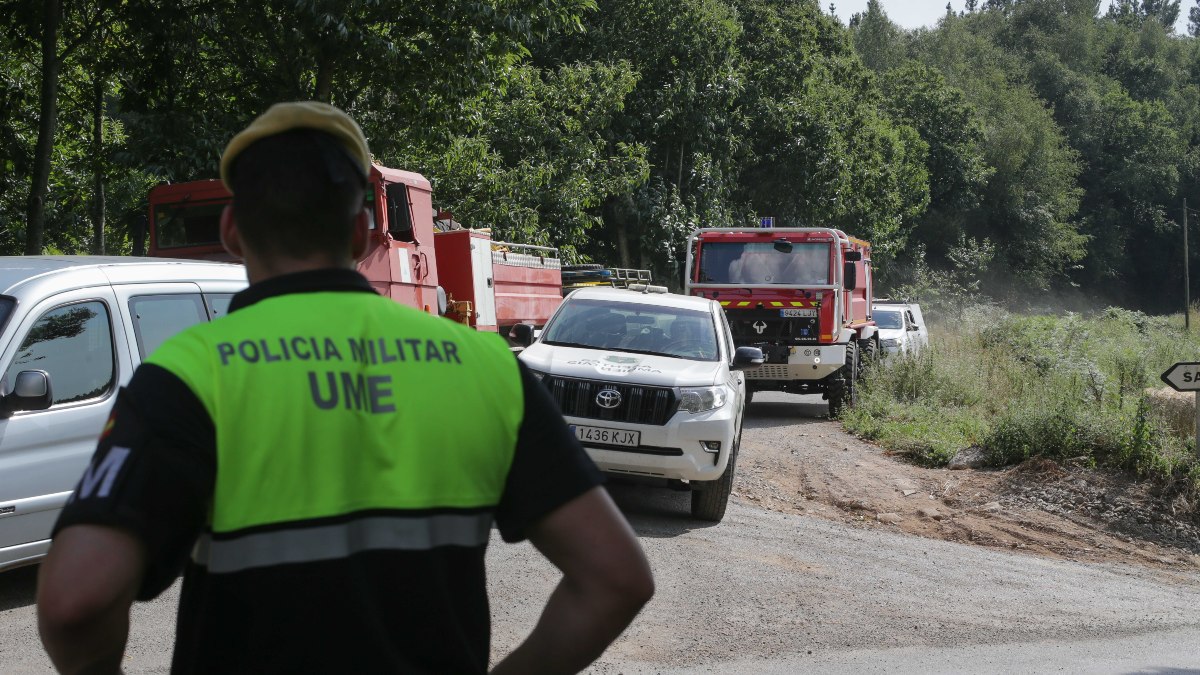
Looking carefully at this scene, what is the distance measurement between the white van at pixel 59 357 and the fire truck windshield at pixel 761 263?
1128 centimetres

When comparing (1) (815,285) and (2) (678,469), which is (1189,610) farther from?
(1) (815,285)

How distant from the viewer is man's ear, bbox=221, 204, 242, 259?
1707mm

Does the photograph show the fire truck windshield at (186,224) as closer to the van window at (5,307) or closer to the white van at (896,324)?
the van window at (5,307)

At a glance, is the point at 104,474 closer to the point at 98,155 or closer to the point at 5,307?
the point at 5,307

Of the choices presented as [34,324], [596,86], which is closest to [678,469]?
[34,324]

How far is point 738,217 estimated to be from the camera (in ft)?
128

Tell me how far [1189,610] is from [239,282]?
6.24 metres

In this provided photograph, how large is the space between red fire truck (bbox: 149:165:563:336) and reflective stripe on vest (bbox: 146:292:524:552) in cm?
882

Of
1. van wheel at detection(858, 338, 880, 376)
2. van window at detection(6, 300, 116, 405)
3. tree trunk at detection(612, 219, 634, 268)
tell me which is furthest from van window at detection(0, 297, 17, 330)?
tree trunk at detection(612, 219, 634, 268)

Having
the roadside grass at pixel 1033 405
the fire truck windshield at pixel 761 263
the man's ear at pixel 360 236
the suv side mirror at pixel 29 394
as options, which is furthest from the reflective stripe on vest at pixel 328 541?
the fire truck windshield at pixel 761 263

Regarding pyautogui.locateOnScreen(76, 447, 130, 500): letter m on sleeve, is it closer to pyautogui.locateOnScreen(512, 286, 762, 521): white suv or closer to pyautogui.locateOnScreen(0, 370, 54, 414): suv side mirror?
pyautogui.locateOnScreen(0, 370, 54, 414): suv side mirror

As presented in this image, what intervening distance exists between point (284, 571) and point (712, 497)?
7660 millimetres

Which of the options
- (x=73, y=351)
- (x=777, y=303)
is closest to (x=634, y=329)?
(x=73, y=351)

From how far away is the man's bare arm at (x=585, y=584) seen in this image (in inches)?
64.6
